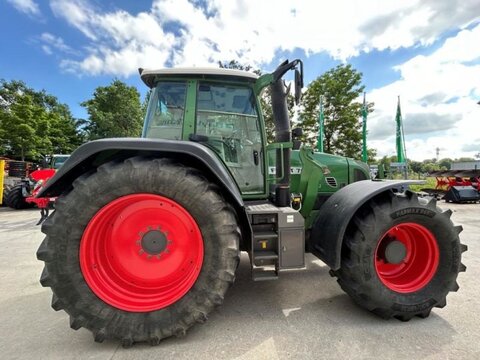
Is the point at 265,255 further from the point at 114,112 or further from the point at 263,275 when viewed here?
the point at 114,112

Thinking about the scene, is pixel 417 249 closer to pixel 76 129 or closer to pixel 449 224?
pixel 449 224

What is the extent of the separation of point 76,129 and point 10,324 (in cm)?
3717

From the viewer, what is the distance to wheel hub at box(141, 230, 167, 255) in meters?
2.24

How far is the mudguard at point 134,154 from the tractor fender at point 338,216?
88 cm

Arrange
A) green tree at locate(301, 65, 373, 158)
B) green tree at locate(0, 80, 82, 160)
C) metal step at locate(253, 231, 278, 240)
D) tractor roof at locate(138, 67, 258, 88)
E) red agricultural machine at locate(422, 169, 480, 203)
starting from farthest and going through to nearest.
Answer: green tree at locate(0, 80, 82, 160) < green tree at locate(301, 65, 373, 158) < red agricultural machine at locate(422, 169, 480, 203) < tractor roof at locate(138, 67, 258, 88) < metal step at locate(253, 231, 278, 240)

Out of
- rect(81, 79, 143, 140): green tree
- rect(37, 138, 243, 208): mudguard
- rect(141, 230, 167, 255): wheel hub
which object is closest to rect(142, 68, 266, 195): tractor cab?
rect(37, 138, 243, 208): mudguard

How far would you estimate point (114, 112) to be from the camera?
28.6 metres

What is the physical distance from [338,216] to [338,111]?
61.7ft

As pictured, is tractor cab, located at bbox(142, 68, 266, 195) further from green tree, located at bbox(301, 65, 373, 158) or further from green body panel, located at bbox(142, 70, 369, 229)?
green tree, located at bbox(301, 65, 373, 158)

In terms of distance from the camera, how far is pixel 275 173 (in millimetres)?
3051

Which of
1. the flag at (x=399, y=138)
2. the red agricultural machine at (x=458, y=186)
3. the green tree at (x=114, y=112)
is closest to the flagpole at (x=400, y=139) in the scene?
the flag at (x=399, y=138)

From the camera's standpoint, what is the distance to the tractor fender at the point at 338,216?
2.36 meters

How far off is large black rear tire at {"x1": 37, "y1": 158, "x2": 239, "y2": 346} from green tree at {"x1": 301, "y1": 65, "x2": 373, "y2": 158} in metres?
18.1

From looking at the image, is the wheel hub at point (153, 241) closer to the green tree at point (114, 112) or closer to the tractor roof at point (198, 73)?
the tractor roof at point (198, 73)
